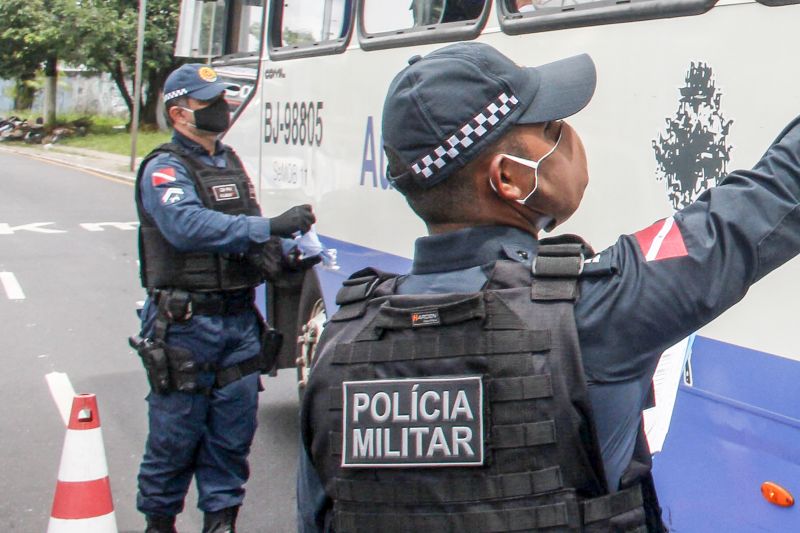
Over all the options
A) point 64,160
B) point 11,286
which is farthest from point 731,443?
point 64,160

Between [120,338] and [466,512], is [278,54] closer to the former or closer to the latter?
[120,338]

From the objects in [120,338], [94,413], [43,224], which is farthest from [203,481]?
[43,224]

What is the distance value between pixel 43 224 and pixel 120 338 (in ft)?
24.5

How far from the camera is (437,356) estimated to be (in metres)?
1.57

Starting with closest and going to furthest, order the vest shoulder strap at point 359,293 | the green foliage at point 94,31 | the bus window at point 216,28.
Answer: the vest shoulder strap at point 359,293, the bus window at point 216,28, the green foliage at point 94,31

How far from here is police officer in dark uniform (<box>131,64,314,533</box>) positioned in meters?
4.07

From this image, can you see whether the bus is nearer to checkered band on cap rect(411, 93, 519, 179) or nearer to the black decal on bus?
the black decal on bus

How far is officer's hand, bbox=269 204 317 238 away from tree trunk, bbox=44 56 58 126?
34.2 meters

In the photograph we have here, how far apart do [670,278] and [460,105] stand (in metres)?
0.39

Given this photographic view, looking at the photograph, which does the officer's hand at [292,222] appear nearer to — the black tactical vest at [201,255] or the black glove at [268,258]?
the black glove at [268,258]

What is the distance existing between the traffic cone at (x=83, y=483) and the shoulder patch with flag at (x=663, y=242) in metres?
2.98

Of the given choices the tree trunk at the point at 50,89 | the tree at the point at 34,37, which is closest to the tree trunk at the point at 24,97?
the tree trunk at the point at 50,89

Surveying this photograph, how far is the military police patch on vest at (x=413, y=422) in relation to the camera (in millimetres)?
1529

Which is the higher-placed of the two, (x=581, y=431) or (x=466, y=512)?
(x=581, y=431)
